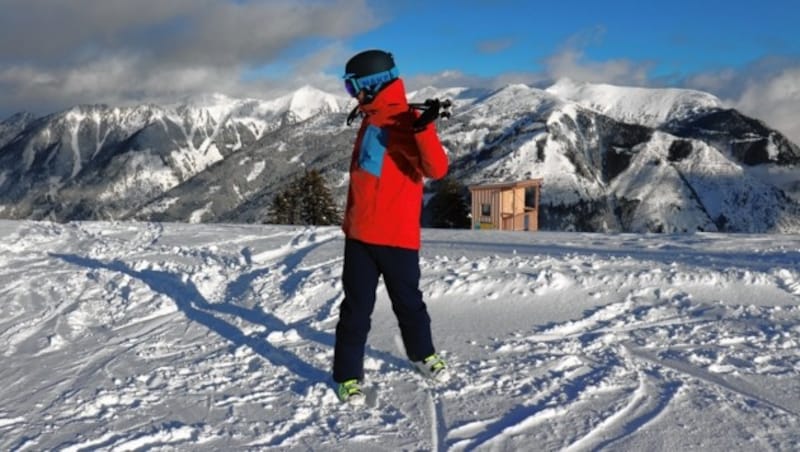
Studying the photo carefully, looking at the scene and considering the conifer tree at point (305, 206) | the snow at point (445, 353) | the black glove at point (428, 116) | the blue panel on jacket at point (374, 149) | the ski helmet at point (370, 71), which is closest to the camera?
the snow at point (445, 353)

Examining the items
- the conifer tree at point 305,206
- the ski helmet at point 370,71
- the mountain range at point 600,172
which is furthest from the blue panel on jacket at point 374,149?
the mountain range at point 600,172

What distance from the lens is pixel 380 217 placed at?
3988 millimetres

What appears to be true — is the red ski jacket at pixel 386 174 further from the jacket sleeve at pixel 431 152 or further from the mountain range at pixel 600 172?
the mountain range at pixel 600 172

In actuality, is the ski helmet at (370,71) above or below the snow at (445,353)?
above

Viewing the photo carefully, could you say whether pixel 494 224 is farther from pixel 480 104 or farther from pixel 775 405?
pixel 480 104

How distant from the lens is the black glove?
3.54 meters

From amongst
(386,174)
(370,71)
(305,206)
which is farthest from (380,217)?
(305,206)

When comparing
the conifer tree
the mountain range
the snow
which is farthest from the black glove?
the mountain range

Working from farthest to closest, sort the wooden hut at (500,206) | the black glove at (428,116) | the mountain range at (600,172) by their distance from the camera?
1. the mountain range at (600,172)
2. the wooden hut at (500,206)
3. the black glove at (428,116)

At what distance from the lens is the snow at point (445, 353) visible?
3312mm

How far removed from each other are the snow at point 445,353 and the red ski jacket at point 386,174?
102 cm

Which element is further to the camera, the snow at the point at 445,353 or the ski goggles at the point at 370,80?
the ski goggles at the point at 370,80

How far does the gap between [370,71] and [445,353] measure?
216cm

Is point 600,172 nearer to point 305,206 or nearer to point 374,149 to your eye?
point 305,206
